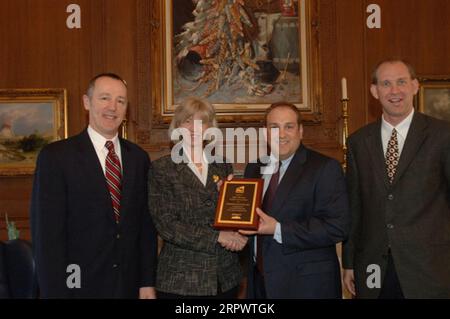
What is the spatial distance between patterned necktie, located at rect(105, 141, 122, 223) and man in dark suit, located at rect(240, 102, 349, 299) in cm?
81

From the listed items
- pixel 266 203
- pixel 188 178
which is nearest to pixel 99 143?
pixel 188 178

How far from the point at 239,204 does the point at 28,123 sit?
13.4 ft

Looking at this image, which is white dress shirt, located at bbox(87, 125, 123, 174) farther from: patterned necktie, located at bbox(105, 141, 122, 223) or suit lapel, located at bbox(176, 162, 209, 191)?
suit lapel, located at bbox(176, 162, 209, 191)

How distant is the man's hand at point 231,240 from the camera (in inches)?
A: 138

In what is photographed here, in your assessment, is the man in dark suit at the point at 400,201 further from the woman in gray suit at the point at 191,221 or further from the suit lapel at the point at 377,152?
the woman in gray suit at the point at 191,221

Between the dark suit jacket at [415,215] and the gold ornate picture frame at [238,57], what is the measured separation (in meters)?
3.29

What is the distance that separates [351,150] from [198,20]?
11.7 ft

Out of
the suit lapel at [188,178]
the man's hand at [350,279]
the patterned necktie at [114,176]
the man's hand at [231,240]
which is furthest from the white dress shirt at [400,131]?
the patterned necktie at [114,176]

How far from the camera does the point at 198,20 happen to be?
22.5ft

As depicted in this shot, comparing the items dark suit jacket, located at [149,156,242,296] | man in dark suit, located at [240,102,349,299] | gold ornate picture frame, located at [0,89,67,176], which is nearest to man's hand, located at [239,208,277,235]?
man in dark suit, located at [240,102,349,299]

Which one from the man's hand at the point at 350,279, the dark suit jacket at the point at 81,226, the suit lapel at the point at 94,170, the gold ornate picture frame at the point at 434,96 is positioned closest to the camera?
the dark suit jacket at the point at 81,226

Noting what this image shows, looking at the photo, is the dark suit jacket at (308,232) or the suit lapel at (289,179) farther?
the suit lapel at (289,179)

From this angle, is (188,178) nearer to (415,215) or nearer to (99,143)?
(99,143)

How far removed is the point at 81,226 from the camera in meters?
3.38
